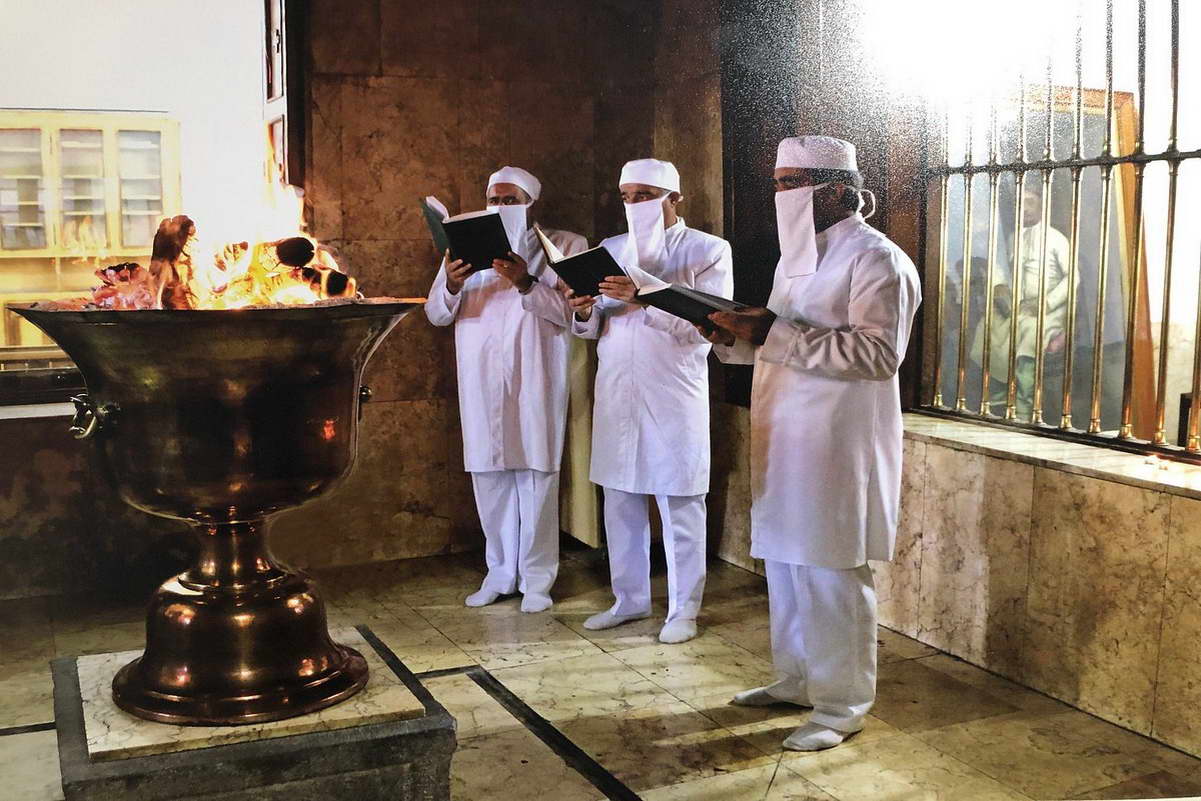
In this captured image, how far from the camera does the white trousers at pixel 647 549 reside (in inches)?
168

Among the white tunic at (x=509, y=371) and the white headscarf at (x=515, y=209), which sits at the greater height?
the white headscarf at (x=515, y=209)

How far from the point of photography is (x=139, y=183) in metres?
4.96

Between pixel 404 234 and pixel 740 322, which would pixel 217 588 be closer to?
pixel 740 322

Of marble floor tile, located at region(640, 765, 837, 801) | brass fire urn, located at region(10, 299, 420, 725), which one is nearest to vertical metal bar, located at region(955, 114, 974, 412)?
marble floor tile, located at region(640, 765, 837, 801)

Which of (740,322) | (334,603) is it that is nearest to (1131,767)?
(740,322)

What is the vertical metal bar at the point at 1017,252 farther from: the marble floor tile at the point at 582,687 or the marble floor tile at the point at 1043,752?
the marble floor tile at the point at 582,687

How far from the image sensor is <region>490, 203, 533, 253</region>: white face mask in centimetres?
470

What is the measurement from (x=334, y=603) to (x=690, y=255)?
1.94 metres

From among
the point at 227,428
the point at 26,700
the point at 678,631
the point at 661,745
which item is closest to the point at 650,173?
the point at 678,631

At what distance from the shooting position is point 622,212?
5.45 meters

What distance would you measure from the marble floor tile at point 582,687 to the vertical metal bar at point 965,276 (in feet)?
5.31

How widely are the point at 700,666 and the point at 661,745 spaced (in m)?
0.65

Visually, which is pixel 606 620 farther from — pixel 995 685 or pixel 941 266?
pixel 941 266

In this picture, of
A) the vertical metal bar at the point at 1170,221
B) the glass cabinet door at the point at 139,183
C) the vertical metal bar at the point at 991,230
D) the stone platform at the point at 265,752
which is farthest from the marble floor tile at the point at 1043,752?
the glass cabinet door at the point at 139,183
